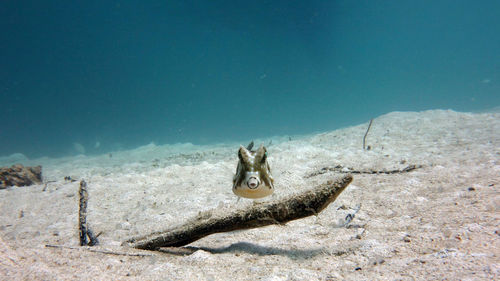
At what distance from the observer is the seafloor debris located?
667 cm

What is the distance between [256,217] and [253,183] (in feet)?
1.30

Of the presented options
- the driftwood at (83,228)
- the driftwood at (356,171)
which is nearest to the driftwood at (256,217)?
the driftwood at (83,228)

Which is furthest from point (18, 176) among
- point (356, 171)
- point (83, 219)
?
point (356, 171)

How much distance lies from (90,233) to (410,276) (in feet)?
10.4

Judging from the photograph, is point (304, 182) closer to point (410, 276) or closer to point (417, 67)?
point (410, 276)

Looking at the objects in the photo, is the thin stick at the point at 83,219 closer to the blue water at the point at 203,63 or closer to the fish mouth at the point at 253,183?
the fish mouth at the point at 253,183

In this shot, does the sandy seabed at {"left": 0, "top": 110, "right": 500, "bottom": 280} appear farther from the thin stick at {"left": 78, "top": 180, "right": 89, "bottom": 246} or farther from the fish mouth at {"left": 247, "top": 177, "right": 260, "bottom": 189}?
the fish mouth at {"left": 247, "top": 177, "right": 260, "bottom": 189}

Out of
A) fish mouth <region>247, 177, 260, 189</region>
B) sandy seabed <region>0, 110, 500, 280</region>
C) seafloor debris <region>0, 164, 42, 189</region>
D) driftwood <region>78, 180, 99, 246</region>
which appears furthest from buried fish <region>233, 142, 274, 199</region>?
seafloor debris <region>0, 164, 42, 189</region>

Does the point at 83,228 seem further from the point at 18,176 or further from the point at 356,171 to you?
the point at 18,176

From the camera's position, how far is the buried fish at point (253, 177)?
2156mm

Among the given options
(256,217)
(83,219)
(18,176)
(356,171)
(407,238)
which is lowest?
(407,238)

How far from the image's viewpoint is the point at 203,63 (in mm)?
109250

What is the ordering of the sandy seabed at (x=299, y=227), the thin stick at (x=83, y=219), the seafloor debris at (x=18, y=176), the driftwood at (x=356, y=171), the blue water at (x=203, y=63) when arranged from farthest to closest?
the blue water at (x=203, y=63) < the seafloor debris at (x=18, y=176) < the driftwood at (x=356, y=171) < the thin stick at (x=83, y=219) < the sandy seabed at (x=299, y=227)

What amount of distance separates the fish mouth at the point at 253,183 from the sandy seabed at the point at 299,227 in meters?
0.51
